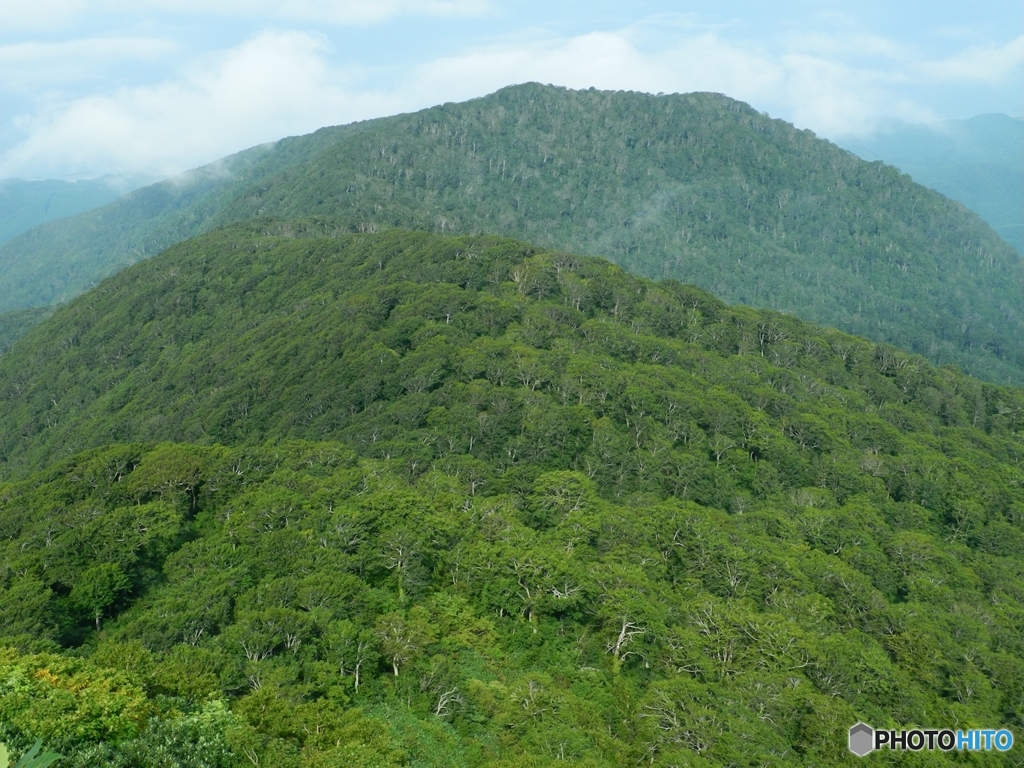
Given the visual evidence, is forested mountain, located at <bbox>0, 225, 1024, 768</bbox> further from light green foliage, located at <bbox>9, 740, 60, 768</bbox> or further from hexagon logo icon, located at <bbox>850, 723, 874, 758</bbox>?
light green foliage, located at <bbox>9, 740, 60, 768</bbox>

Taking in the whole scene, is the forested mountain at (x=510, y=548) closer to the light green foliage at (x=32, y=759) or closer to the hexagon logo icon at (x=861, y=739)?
the hexagon logo icon at (x=861, y=739)

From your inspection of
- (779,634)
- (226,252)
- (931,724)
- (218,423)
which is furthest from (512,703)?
(226,252)

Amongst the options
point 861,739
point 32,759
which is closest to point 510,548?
point 861,739

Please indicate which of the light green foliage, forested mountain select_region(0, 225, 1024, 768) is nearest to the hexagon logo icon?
forested mountain select_region(0, 225, 1024, 768)

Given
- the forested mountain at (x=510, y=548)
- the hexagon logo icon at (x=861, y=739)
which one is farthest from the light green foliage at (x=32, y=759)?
the hexagon logo icon at (x=861, y=739)

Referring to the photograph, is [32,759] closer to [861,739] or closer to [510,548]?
[510,548]

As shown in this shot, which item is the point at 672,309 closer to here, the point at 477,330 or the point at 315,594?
the point at 477,330
